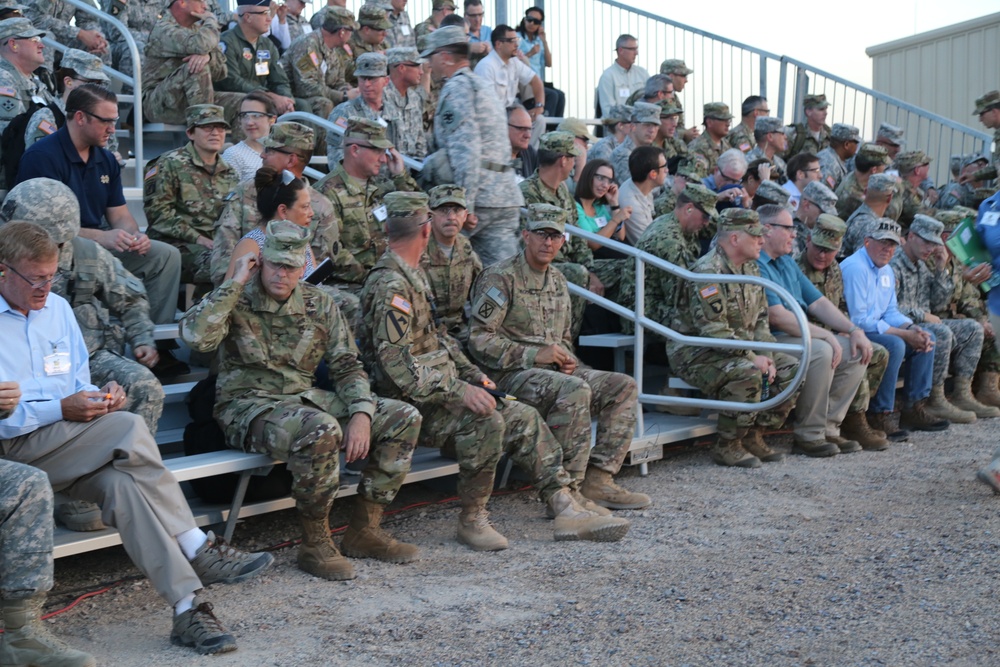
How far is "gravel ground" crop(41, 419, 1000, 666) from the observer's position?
4.04 metres

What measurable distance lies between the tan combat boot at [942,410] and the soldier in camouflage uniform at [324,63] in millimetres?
4726

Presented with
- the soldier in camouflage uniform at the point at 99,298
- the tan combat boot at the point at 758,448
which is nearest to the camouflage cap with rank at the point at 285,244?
the soldier in camouflage uniform at the point at 99,298

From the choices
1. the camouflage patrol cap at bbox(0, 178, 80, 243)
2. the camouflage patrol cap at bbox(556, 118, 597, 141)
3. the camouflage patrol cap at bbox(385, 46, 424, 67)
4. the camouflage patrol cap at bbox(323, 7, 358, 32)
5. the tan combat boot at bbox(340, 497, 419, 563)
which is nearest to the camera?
the camouflage patrol cap at bbox(0, 178, 80, 243)

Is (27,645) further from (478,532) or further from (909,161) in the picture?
(909,161)

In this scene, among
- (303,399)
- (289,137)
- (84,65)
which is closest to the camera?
(303,399)

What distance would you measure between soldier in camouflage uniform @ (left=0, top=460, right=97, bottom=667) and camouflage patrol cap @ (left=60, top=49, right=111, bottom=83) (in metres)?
4.20

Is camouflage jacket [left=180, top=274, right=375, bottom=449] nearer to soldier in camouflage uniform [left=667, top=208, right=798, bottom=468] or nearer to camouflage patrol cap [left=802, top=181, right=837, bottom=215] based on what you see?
soldier in camouflage uniform [left=667, top=208, right=798, bottom=468]

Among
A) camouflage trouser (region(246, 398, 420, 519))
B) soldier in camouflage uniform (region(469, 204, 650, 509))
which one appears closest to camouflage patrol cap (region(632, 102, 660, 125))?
soldier in camouflage uniform (region(469, 204, 650, 509))

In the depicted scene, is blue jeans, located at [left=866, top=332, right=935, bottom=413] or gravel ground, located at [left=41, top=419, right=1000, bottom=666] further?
blue jeans, located at [left=866, top=332, right=935, bottom=413]

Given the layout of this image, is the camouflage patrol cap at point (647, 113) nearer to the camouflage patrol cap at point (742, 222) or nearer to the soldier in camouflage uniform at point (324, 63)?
the soldier in camouflage uniform at point (324, 63)

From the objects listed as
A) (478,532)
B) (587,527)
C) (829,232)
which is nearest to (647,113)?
(829,232)

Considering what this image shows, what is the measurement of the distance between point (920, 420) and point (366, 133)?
14.0 feet

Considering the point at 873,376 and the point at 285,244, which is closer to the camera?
the point at 285,244

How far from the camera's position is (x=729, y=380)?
683 centimetres
